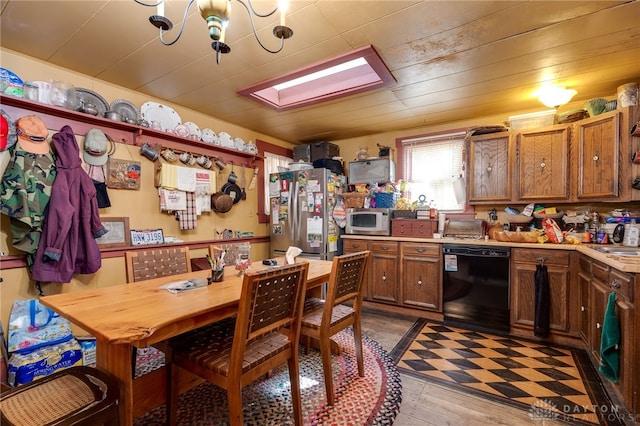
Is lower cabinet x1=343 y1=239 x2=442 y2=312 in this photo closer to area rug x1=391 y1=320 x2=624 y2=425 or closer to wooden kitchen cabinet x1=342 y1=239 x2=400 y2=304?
wooden kitchen cabinet x1=342 y1=239 x2=400 y2=304

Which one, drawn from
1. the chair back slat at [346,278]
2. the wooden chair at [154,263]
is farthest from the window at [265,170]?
the chair back slat at [346,278]

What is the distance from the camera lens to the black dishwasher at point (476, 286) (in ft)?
9.32

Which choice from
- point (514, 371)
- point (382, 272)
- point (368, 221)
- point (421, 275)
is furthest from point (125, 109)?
point (514, 371)

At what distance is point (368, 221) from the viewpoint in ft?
12.1

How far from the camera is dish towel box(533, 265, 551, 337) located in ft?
8.57

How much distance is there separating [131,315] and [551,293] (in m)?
3.28

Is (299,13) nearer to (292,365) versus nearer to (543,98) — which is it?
(292,365)

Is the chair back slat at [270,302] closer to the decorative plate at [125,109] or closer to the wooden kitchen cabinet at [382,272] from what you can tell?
the wooden kitchen cabinet at [382,272]

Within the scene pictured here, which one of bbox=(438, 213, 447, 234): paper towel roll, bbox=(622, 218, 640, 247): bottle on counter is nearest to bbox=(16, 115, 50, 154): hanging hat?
bbox=(438, 213, 447, 234): paper towel roll

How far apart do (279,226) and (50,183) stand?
2.42 meters

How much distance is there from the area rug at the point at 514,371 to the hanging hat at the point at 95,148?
309 centimetres

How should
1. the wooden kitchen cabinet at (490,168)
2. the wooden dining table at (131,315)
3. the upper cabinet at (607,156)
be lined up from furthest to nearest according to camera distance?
the wooden kitchen cabinet at (490,168) < the upper cabinet at (607,156) < the wooden dining table at (131,315)

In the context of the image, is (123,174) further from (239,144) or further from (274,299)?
(274,299)

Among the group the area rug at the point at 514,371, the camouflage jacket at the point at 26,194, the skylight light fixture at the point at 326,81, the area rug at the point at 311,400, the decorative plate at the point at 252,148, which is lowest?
the area rug at the point at 514,371
